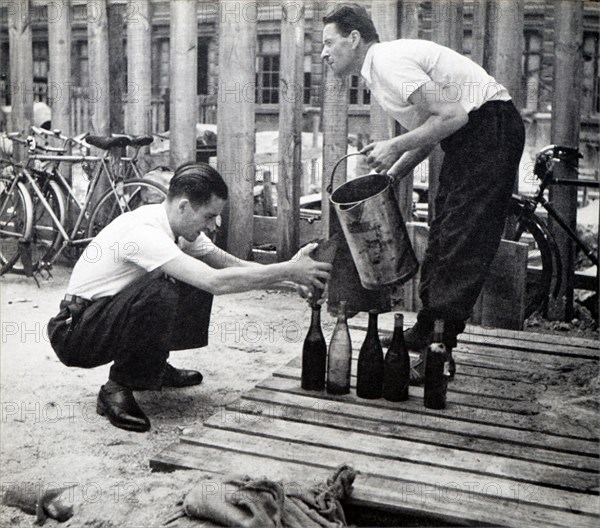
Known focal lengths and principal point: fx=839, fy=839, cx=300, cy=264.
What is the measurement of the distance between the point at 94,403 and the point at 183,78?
1565 millimetres

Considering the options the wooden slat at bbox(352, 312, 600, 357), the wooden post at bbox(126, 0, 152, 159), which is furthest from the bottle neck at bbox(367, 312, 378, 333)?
the wooden post at bbox(126, 0, 152, 159)

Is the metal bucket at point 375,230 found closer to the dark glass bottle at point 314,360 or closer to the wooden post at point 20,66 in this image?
the dark glass bottle at point 314,360

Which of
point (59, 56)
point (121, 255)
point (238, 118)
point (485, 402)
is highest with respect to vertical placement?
point (59, 56)

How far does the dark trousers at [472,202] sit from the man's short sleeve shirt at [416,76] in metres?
0.07

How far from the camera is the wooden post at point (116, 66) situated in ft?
12.5

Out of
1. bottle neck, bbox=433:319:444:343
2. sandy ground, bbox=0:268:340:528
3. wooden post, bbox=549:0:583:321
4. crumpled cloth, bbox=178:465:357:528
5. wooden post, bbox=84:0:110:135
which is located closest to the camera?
crumpled cloth, bbox=178:465:357:528

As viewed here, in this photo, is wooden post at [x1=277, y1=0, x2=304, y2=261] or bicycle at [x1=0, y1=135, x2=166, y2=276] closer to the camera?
bicycle at [x1=0, y1=135, x2=166, y2=276]

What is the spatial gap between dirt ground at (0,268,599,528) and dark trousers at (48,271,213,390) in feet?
0.68

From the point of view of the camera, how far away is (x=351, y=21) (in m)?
3.02

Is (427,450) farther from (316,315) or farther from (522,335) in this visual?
(522,335)

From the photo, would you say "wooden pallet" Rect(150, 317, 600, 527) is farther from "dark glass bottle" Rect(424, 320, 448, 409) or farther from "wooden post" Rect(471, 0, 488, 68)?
"wooden post" Rect(471, 0, 488, 68)

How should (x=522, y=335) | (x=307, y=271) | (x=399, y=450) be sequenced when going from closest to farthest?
(x=399, y=450) → (x=307, y=271) → (x=522, y=335)

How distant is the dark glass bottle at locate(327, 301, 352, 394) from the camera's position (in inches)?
117

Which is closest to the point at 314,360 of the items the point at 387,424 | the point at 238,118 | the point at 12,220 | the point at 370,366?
the point at 370,366
